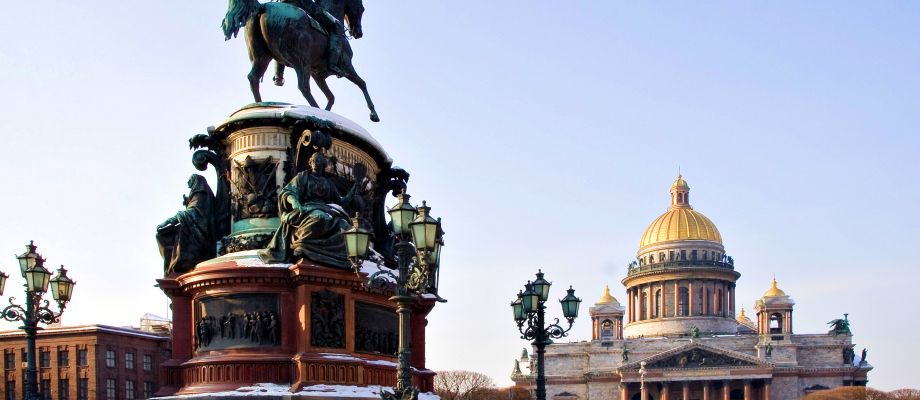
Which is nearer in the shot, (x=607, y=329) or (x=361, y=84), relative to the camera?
(x=361, y=84)

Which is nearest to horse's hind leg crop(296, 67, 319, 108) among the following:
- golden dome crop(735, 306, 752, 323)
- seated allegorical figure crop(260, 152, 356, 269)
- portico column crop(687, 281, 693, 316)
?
seated allegorical figure crop(260, 152, 356, 269)

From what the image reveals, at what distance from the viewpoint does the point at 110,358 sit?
65.9m

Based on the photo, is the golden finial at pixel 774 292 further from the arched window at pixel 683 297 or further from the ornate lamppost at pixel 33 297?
the ornate lamppost at pixel 33 297

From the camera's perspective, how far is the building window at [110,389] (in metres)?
65.4

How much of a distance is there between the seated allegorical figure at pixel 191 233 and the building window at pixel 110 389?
52.3 metres

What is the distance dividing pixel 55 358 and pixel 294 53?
5350cm

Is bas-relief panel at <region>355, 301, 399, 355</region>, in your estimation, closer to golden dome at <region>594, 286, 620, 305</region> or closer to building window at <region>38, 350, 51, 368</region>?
building window at <region>38, 350, 51, 368</region>

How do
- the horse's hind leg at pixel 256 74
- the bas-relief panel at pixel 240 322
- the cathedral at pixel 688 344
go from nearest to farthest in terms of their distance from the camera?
the bas-relief panel at pixel 240 322 < the horse's hind leg at pixel 256 74 < the cathedral at pixel 688 344

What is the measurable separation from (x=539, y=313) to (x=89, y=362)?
4824 centimetres

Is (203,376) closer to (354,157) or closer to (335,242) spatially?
(335,242)

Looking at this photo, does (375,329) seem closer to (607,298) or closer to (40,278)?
(40,278)

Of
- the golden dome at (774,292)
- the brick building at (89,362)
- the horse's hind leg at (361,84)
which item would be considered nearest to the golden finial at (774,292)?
the golden dome at (774,292)

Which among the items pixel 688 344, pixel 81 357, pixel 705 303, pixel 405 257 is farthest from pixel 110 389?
pixel 705 303

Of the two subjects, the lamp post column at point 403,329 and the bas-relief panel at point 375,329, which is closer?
the lamp post column at point 403,329
